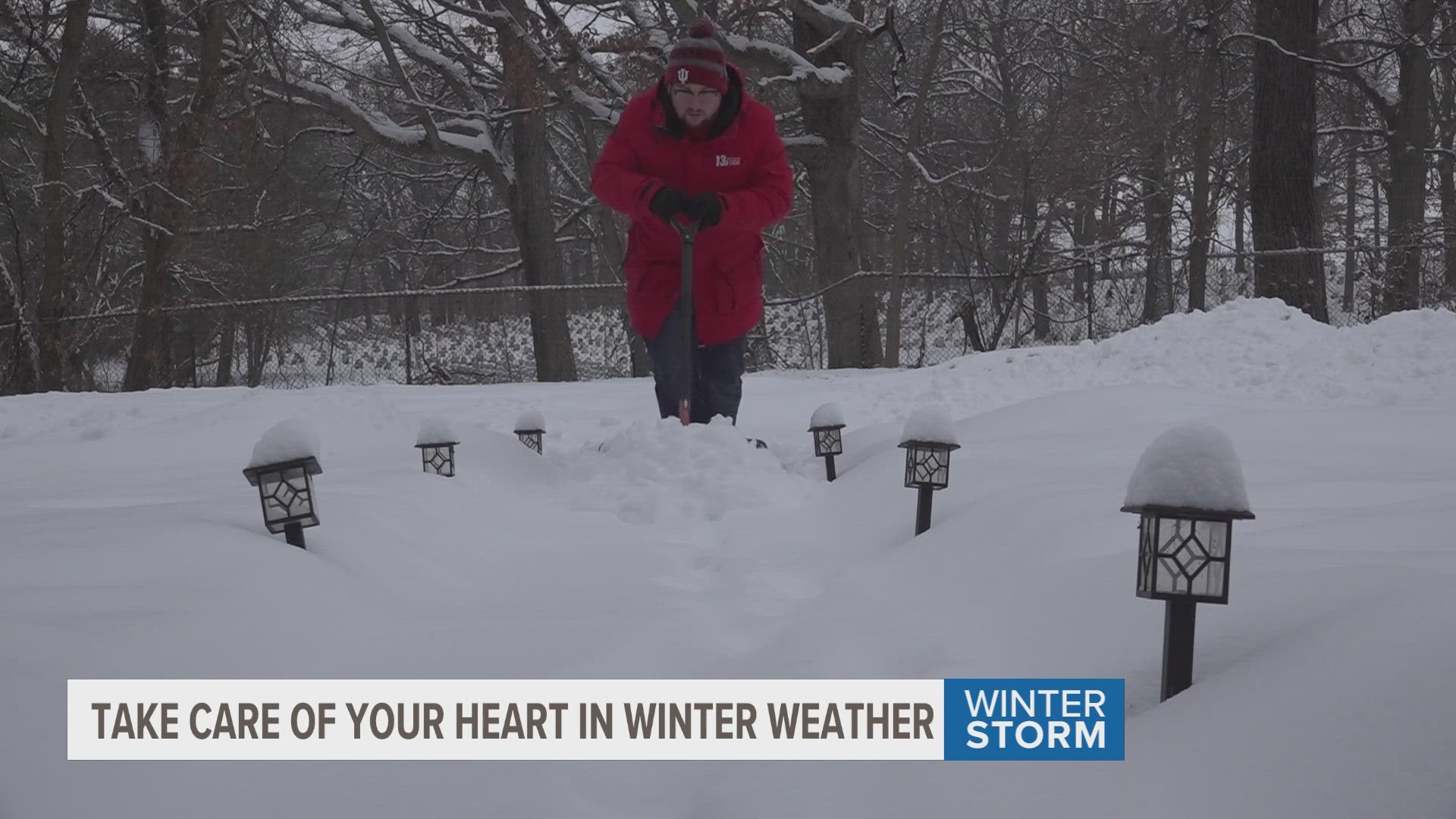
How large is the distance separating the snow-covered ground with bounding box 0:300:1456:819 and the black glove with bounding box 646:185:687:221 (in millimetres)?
1062

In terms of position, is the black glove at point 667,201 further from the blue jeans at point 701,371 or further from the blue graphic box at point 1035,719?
the blue graphic box at point 1035,719

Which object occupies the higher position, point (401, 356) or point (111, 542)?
point (401, 356)

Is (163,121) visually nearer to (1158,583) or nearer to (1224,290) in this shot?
(1158,583)

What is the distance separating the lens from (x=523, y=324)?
1276 cm

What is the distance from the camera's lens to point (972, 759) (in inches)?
58.6

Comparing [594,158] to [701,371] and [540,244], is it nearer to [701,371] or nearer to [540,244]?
[540,244]

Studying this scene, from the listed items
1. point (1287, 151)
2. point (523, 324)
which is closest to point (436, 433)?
point (523, 324)

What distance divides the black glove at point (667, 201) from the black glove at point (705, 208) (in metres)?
0.03

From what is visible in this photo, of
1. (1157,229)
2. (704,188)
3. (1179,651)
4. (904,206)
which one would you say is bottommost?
(1179,651)

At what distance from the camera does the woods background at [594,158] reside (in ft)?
33.1

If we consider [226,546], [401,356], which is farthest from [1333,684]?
[401,356]

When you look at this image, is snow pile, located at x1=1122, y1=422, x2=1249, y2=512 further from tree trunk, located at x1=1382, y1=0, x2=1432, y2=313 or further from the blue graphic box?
tree trunk, located at x1=1382, y1=0, x2=1432, y2=313

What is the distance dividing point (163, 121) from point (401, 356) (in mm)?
3669

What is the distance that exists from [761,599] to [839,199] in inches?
355
